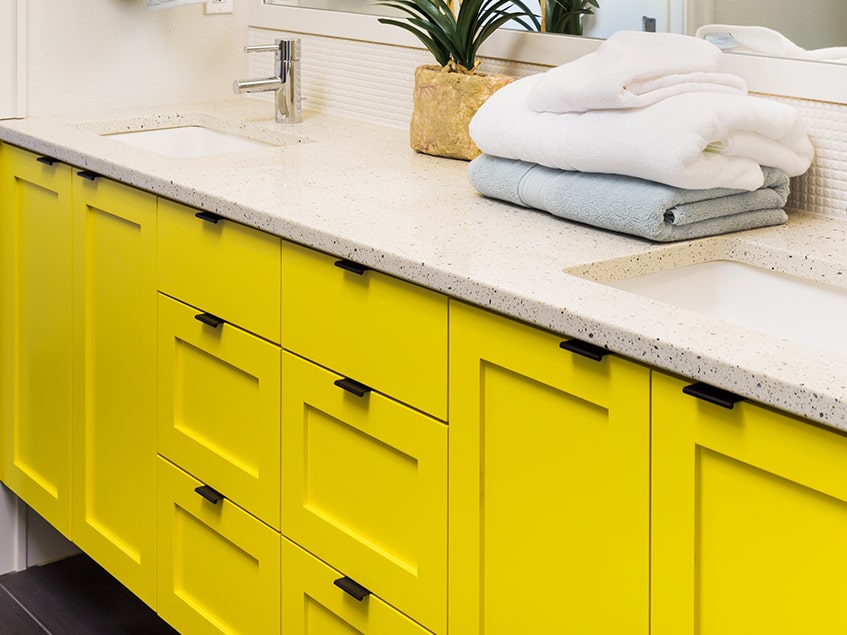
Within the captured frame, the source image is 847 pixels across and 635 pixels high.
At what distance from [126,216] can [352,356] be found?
625 millimetres

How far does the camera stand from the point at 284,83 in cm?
235

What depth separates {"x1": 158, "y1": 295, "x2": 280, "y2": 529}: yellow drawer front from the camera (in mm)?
1660

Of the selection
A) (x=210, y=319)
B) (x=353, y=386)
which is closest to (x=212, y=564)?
(x=210, y=319)

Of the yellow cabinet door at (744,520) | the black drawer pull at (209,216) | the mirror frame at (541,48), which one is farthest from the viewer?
the black drawer pull at (209,216)

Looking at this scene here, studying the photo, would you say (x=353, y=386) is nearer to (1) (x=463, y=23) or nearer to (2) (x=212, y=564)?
(2) (x=212, y=564)

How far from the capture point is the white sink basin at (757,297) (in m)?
1.39

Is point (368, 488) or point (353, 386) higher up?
point (353, 386)

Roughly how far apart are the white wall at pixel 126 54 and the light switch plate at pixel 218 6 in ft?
0.05

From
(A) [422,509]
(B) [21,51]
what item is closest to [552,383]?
(A) [422,509]

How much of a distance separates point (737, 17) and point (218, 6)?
52.2 inches

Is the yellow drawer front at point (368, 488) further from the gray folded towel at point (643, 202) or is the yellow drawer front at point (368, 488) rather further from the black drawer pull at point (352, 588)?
the gray folded towel at point (643, 202)

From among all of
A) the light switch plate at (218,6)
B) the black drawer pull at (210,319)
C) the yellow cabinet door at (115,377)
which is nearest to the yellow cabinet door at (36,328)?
the yellow cabinet door at (115,377)

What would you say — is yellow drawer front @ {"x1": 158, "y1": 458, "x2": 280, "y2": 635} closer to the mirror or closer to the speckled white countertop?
the speckled white countertop

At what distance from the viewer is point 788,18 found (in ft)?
5.11
